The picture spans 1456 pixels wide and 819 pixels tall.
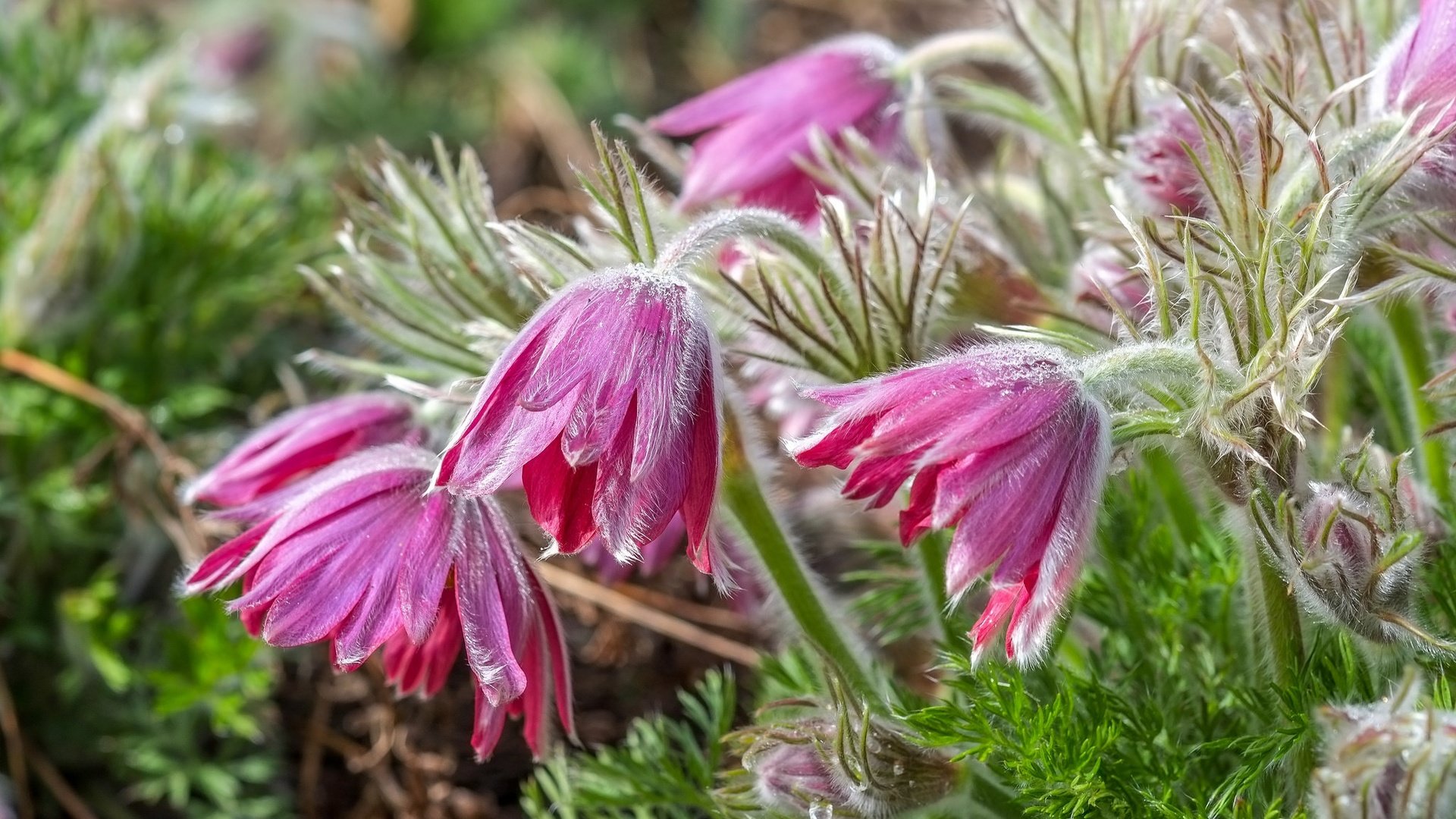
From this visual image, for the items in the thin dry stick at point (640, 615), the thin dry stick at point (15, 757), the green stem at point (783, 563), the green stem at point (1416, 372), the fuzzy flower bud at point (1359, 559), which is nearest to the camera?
the fuzzy flower bud at point (1359, 559)

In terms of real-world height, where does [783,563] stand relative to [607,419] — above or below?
below

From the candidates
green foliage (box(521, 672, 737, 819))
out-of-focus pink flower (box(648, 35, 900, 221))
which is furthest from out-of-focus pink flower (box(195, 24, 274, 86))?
green foliage (box(521, 672, 737, 819))

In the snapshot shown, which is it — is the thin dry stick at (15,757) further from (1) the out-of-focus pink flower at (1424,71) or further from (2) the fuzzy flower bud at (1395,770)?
(1) the out-of-focus pink flower at (1424,71)

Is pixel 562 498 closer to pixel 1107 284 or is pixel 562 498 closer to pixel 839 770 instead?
pixel 839 770

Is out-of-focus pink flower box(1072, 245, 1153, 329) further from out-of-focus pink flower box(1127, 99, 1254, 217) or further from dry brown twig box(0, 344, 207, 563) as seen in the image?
dry brown twig box(0, 344, 207, 563)

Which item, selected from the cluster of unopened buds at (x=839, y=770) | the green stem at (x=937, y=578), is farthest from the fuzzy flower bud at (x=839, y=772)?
the green stem at (x=937, y=578)

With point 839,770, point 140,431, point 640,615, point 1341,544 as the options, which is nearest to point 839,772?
point 839,770
